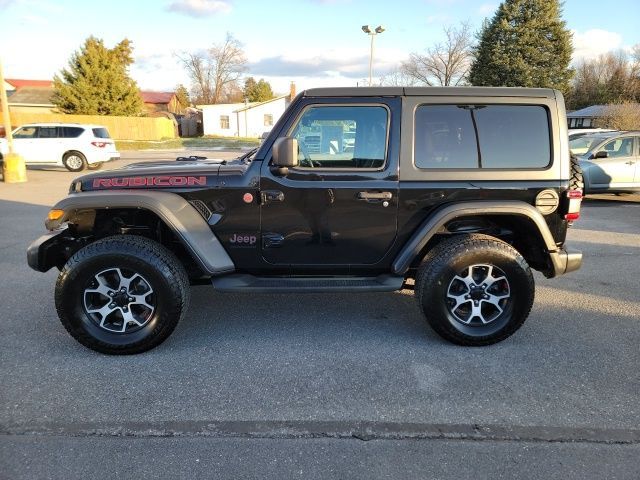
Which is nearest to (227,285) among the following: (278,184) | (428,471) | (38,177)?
(278,184)

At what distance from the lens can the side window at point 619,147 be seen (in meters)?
11.0

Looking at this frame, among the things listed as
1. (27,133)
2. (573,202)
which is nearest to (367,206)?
(573,202)

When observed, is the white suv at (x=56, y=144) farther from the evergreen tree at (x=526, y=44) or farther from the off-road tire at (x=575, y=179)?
the evergreen tree at (x=526, y=44)

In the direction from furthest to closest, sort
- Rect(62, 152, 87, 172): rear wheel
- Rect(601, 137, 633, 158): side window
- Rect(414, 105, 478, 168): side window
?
Rect(62, 152, 87, 172): rear wheel → Rect(601, 137, 633, 158): side window → Rect(414, 105, 478, 168): side window

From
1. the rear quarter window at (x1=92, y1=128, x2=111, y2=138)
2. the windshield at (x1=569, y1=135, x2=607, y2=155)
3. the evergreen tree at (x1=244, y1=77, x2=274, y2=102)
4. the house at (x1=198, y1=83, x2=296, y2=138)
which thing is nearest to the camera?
the windshield at (x1=569, y1=135, x2=607, y2=155)

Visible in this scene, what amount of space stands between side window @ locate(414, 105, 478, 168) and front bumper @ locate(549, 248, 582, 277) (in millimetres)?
989

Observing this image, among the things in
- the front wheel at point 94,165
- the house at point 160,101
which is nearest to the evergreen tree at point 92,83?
the front wheel at point 94,165

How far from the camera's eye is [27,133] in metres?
16.9

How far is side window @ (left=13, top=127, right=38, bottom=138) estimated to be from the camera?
16.8 metres

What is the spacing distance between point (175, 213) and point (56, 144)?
1611 cm

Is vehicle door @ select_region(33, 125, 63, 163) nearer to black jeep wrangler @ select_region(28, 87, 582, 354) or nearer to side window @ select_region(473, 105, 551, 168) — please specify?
black jeep wrangler @ select_region(28, 87, 582, 354)

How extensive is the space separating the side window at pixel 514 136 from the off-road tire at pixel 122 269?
8.45 feet

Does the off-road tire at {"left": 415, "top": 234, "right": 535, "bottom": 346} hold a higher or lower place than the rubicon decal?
lower

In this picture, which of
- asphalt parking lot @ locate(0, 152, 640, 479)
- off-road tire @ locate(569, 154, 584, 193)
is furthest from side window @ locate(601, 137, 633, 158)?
off-road tire @ locate(569, 154, 584, 193)
